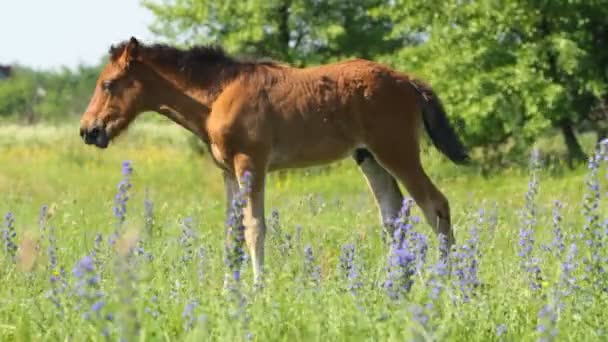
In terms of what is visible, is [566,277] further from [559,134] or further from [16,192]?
[559,134]

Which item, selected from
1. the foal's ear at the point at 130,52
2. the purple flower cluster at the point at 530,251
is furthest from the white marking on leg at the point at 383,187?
the purple flower cluster at the point at 530,251

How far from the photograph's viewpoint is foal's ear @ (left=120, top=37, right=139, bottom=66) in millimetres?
8563

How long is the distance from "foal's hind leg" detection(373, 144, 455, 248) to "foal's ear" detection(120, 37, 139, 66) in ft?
7.55

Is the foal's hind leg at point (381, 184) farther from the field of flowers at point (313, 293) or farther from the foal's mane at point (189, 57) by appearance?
the field of flowers at point (313, 293)

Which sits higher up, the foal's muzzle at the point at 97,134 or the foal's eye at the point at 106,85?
the foal's eye at the point at 106,85

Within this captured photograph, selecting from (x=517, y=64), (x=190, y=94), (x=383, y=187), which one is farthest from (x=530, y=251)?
(x=517, y=64)

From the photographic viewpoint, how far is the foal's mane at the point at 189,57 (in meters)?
8.66

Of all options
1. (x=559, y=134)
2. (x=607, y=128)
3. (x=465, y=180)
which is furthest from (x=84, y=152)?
(x=559, y=134)

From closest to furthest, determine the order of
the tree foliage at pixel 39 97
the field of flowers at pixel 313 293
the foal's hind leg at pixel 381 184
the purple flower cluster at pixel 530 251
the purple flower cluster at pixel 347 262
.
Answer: the field of flowers at pixel 313 293 → the purple flower cluster at pixel 530 251 → the purple flower cluster at pixel 347 262 → the foal's hind leg at pixel 381 184 → the tree foliage at pixel 39 97

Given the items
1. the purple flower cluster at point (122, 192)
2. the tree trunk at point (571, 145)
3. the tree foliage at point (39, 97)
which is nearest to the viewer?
the purple flower cluster at point (122, 192)

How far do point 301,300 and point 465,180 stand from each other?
1882 cm

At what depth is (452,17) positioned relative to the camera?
25.2 meters

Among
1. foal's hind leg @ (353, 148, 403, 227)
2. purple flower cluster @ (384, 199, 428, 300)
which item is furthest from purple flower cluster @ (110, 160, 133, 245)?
foal's hind leg @ (353, 148, 403, 227)

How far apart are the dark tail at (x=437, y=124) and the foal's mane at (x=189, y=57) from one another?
1.54 m
